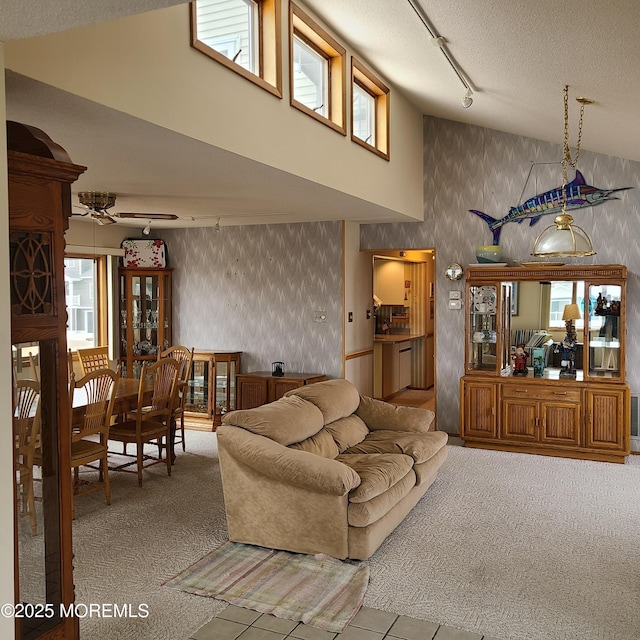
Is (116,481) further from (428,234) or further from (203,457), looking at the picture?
(428,234)

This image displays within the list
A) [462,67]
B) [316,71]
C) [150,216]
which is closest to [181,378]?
[150,216]

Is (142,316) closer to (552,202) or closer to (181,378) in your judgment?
(181,378)

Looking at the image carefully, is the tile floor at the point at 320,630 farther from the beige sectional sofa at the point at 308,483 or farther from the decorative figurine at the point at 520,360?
the decorative figurine at the point at 520,360

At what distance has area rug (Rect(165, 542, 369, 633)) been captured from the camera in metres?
3.44

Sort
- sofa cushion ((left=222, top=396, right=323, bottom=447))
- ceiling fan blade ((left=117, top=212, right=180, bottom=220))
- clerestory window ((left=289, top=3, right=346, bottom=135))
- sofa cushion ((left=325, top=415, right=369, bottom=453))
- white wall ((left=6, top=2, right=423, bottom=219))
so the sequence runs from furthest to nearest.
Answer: ceiling fan blade ((left=117, top=212, right=180, bottom=220)), sofa cushion ((left=325, top=415, right=369, bottom=453)), clerestory window ((left=289, top=3, right=346, bottom=135)), sofa cushion ((left=222, top=396, right=323, bottom=447)), white wall ((left=6, top=2, right=423, bottom=219))

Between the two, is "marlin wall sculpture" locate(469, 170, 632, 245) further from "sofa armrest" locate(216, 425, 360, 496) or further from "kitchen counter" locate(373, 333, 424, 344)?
"sofa armrest" locate(216, 425, 360, 496)

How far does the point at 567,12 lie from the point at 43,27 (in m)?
2.61

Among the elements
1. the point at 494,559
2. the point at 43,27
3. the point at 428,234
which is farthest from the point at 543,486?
the point at 43,27

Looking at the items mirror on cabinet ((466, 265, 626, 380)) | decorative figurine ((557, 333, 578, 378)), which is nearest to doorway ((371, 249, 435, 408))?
mirror on cabinet ((466, 265, 626, 380))

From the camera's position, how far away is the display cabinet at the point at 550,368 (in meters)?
6.46

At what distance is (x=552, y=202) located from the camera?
273 inches

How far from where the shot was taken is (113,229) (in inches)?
324

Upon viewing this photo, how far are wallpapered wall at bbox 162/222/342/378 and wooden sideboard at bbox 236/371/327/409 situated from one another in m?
0.35

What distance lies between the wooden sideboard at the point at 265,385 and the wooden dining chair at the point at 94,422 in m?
2.54
